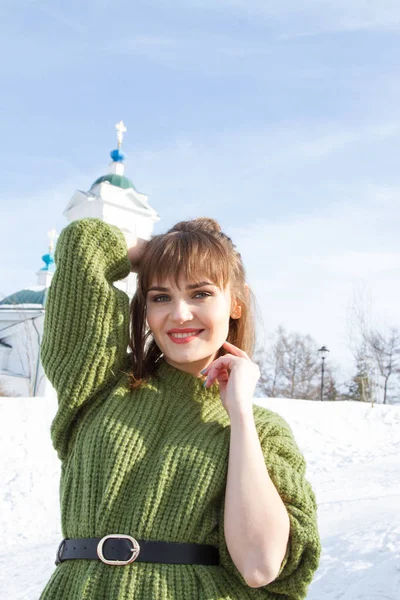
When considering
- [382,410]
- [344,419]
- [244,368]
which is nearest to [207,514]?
[244,368]

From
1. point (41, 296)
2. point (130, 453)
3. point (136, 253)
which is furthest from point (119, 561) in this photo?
point (41, 296)

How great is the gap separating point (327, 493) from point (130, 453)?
6610 millimetres

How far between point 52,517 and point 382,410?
851cm

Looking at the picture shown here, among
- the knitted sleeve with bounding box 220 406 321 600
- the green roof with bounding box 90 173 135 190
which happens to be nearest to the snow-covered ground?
the knitted sleeve with bounding box 220 406 321 600

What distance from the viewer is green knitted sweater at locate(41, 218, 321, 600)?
1.72m

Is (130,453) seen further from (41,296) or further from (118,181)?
(41,296)

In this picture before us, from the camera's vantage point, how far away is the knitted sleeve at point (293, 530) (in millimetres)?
1724

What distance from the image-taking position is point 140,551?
1.70 m

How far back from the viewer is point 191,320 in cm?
202

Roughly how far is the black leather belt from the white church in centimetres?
1640

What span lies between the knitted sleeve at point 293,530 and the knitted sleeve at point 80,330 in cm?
57

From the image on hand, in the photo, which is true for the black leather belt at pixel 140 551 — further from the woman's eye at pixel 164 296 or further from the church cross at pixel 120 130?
the church cross at pixel 120 130

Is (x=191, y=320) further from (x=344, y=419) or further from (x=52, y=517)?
(x=344, y=419)

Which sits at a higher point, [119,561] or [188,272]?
[188,272]
